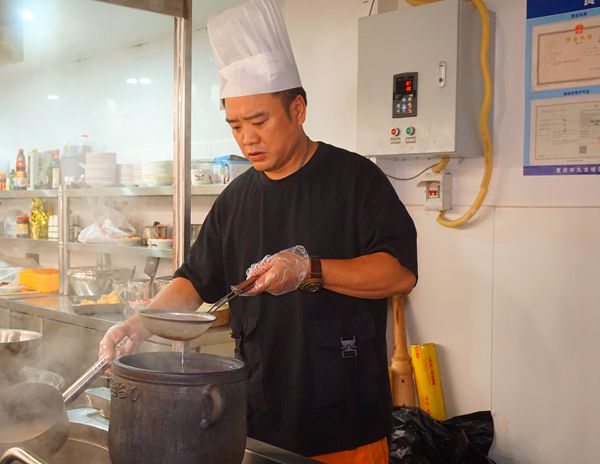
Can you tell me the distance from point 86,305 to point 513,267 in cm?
225

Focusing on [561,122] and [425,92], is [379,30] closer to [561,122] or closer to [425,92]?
[425,92]

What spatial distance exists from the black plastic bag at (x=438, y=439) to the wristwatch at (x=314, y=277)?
1.24m

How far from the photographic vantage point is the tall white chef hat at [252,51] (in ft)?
6.09

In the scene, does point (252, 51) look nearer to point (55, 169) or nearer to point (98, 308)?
point (98, 308)

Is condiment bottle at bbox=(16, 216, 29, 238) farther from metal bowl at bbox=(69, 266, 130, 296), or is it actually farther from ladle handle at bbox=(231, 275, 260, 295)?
ladle handle at bbox=(231, 275, 260, 295)

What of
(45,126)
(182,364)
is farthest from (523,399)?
(45,126)

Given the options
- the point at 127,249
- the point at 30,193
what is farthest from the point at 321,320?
the point at 30,193

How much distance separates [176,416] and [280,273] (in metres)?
0.53

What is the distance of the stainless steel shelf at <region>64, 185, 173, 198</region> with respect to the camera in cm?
369

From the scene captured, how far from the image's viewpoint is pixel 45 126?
5.10 m

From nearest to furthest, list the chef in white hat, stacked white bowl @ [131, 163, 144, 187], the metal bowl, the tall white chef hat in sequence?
the chef in white hat < the tall white chef hat < stacked white bowl @ [131, 163, 144, 187] < the metal bowl

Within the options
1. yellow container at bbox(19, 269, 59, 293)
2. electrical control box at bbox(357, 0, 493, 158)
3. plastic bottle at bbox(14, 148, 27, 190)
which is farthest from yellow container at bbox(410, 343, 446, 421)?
plastic bottle at bbox(14, 148, 27, 190)

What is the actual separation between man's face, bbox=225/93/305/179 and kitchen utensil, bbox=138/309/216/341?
51 cm

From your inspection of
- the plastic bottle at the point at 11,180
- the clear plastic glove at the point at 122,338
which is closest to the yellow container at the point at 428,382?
the clear plastic glove at the point at 122,338
